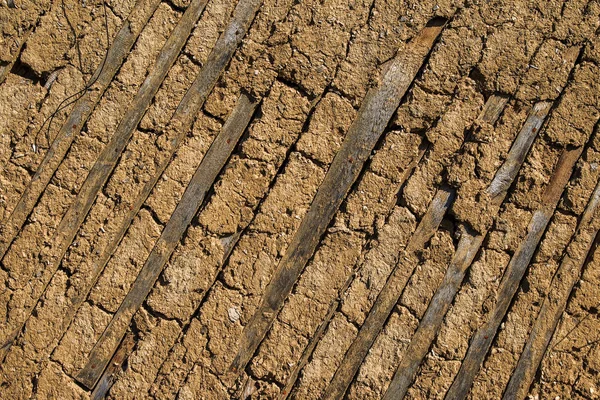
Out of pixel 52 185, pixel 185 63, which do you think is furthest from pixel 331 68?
pixel 52 185

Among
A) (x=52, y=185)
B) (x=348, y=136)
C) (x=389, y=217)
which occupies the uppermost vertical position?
(x=348, y=136)

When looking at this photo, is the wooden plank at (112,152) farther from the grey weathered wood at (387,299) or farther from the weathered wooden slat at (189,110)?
the grey weathered wood at (387,299)

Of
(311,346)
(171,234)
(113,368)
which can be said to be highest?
(171,234)

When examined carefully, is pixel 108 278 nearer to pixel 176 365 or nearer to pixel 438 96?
pixel 176 365

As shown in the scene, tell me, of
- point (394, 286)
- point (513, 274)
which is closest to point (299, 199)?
point (394, 286)

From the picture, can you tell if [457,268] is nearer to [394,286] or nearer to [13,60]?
[394,286]

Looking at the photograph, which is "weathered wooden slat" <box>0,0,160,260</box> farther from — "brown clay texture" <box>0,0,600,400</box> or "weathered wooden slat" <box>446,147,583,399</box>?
"weathered wooden slat" <box>446,147,583,399</box>

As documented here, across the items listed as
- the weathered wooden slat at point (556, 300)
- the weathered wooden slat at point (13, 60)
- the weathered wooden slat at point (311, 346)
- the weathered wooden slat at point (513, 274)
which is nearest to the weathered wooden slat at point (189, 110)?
the weathered wooden slat at point (13, 60)
